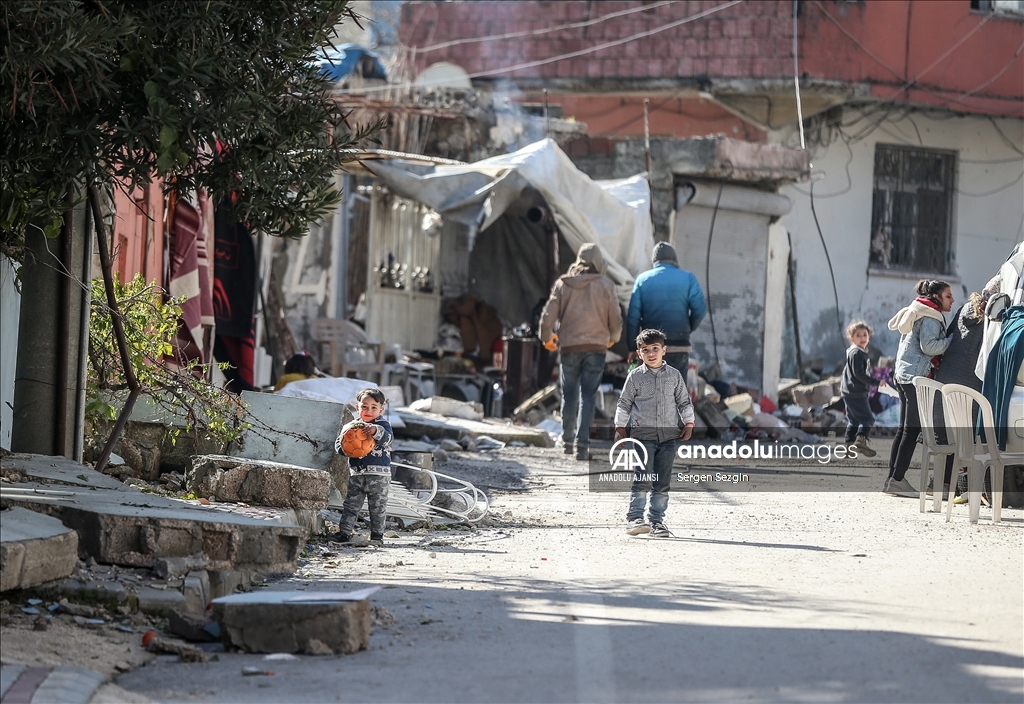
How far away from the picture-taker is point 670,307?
1242cm

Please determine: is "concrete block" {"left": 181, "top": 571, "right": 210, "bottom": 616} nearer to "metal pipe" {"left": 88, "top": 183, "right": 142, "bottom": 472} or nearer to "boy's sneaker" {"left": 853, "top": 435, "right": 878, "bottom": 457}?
"metal pipe" {"left": 88, "top": 183, "right": 142, "bottom": 472}

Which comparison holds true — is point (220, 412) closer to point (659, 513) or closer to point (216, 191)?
point (216, 191)

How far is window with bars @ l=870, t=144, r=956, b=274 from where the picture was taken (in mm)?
22875

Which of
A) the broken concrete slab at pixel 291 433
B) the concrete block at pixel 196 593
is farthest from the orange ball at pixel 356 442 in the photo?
the concrete block at pixel 196 593

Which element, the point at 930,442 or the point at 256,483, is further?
the point at 930,442

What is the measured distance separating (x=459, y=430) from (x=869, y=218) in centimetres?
1186

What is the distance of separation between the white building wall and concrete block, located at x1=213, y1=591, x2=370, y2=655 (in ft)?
60.1

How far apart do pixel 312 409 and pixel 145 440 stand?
112 centimetres

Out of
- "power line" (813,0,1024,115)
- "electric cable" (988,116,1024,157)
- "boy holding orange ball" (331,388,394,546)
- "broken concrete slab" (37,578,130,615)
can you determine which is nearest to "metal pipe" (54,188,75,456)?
"boy holding orange ball" (331,388,394,546)

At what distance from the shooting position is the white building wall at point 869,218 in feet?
73.0

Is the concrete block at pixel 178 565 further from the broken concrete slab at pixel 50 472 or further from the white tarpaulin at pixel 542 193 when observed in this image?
the white tarpaulin at pixel 542 193

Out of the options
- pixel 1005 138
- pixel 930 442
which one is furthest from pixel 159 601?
pixel 1005 138

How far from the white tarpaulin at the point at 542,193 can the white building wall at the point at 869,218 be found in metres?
6.98

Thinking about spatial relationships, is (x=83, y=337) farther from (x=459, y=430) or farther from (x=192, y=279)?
(x=459, y=430)
